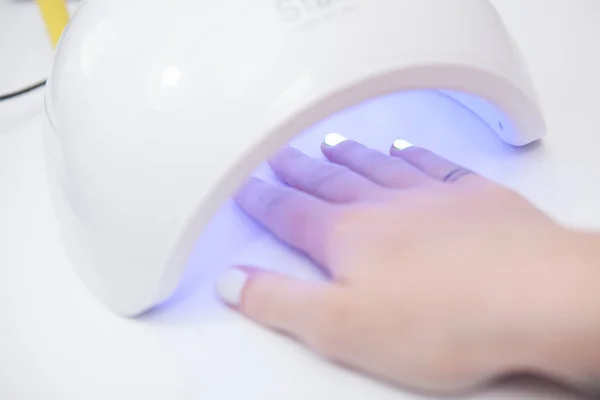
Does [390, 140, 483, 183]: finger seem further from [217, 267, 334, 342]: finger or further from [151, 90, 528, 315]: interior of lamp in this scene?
[217, 267, 334, 342]: finger

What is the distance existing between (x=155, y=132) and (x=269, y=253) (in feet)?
0.37

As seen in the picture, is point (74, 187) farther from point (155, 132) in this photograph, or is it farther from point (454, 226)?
point (454, 226)

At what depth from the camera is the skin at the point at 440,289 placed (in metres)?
0.33

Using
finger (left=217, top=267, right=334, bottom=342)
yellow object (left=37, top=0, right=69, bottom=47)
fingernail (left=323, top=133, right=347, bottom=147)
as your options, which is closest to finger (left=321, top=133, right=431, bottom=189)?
fingernail (left=323, top=133, right=347, bottom=147)

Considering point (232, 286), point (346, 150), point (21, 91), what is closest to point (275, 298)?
point (232, 286)

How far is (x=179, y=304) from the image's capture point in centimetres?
41

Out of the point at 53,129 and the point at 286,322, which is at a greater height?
the point at 53,129

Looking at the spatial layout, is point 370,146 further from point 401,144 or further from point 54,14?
point 54,14

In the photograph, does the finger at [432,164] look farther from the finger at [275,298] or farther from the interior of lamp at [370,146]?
the finger at [275,298]

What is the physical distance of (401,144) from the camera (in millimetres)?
485

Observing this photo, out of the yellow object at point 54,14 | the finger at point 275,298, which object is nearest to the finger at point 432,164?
the finger at point 275,298

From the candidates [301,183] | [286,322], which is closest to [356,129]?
[301,183]

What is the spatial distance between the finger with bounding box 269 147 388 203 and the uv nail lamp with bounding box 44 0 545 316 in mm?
71

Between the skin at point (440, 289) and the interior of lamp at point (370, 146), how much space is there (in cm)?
2
